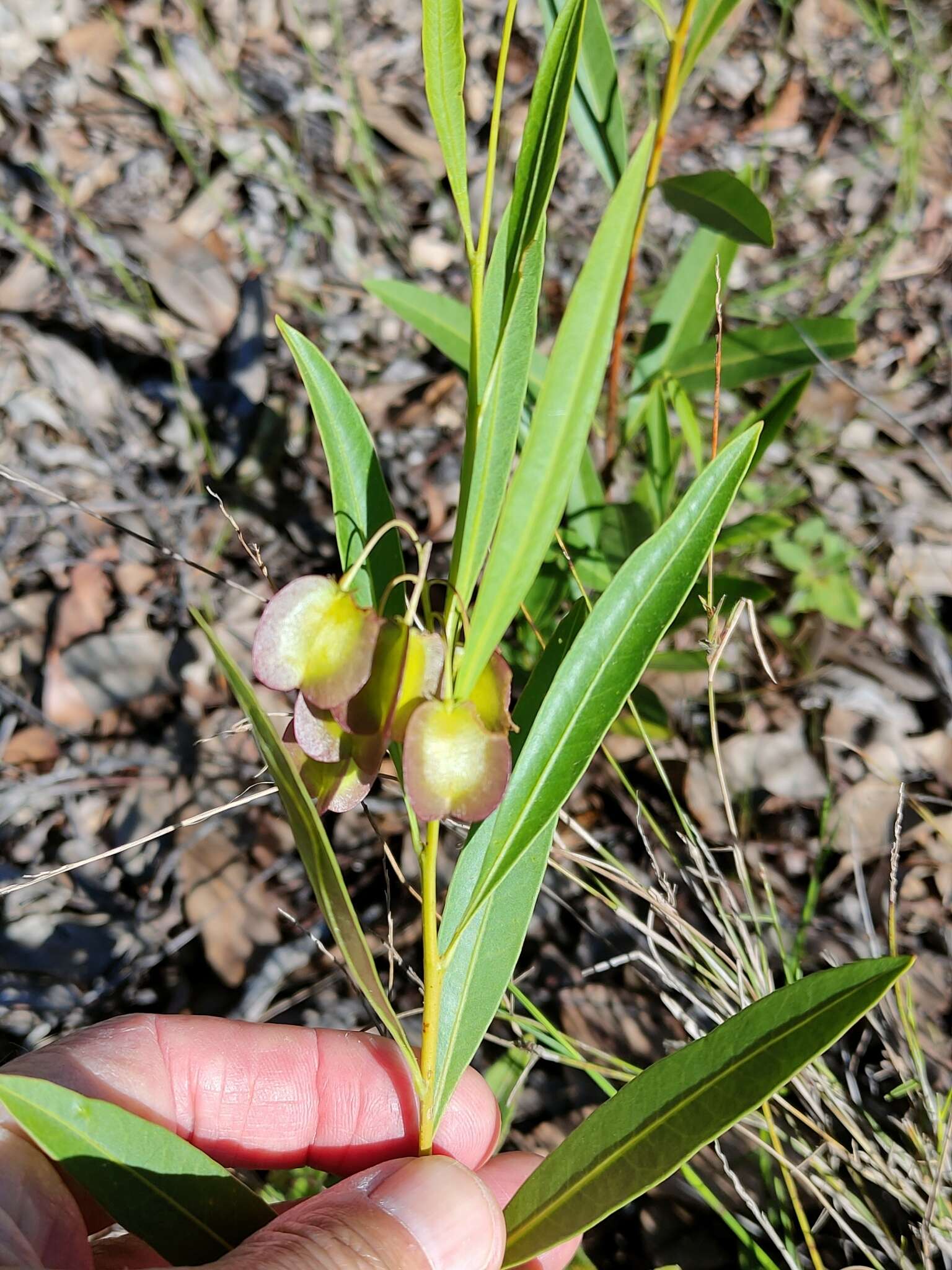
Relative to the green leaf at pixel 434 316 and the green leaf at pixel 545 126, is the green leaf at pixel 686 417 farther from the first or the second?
the green leaf at pixel 545 126

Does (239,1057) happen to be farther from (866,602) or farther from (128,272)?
(128,272)

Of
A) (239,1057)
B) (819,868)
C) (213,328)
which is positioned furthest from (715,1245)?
(213,328)

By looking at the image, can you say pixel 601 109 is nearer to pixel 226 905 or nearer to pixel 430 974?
pixel 430 974

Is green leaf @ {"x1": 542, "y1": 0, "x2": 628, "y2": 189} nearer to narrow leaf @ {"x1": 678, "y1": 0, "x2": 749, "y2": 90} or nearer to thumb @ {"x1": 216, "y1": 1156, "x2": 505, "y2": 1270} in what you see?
narrow leaf @ {"x1": 678, "y1": 0, "x2": 749, "y2": 90}

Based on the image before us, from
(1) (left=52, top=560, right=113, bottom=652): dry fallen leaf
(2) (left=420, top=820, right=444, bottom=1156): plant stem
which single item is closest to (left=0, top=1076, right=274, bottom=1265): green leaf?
(2) (left=420, top=820, right=444, bottom=1156): plant stem

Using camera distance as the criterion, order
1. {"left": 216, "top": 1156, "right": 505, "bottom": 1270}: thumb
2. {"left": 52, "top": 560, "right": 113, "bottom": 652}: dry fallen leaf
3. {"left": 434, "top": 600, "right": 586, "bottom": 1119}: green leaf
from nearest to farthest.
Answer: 1. {"left": 216, "top": 1156, "right": 505, "bottom": 1270}: thumb
2. {"left": 434, "top": 600, "right": 586, "bottom": 1119}: green leaf
3. {"left": 52, "top": 560, "right": 113, "bottom": 652}: dry fallen leaf

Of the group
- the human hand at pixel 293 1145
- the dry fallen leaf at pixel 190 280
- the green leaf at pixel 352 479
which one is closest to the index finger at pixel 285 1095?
the human hand at pixel 293 1145
